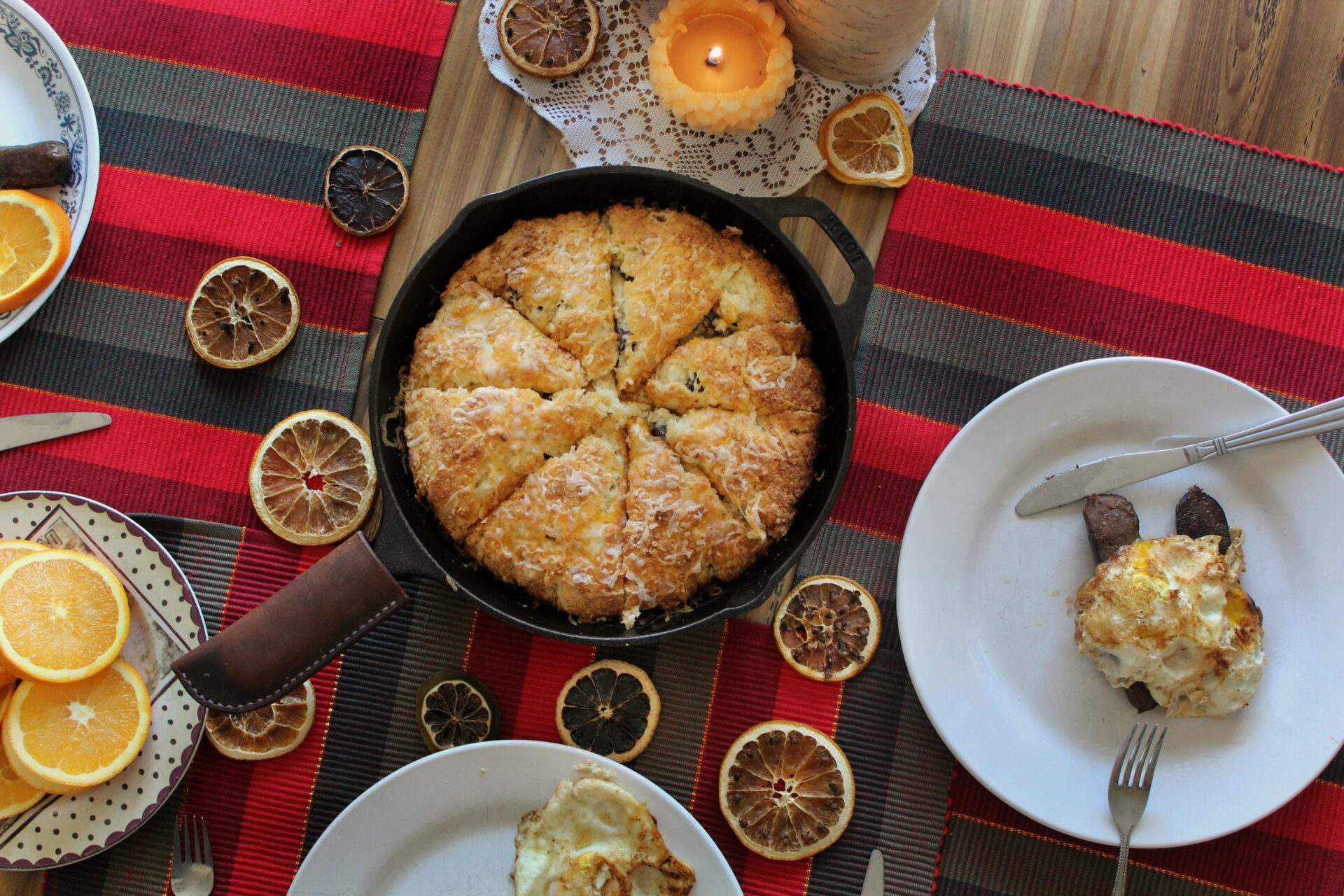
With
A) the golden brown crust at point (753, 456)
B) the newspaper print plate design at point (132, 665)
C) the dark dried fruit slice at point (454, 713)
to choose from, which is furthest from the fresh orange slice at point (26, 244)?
the golden brown crust at point (753, 456)

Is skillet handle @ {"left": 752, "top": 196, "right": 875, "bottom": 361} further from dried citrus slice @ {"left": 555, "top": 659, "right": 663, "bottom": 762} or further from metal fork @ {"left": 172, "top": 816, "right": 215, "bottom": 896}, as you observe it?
metal fork @ {"left": 172, "top": 816, "right": 215, "bottom": 896}

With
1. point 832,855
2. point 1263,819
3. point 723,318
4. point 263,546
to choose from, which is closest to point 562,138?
point 723,318

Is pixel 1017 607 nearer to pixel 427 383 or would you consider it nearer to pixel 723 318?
pixel 723 318

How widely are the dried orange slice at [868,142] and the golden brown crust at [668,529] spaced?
1184mm

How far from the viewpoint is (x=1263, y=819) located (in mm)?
3158

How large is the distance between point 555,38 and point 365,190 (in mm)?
832

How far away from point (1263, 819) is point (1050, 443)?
149 centimetres

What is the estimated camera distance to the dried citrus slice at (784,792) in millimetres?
3037

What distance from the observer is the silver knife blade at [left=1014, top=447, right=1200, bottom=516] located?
2977 millimetres

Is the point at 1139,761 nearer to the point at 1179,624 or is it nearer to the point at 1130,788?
the point at 1130,788

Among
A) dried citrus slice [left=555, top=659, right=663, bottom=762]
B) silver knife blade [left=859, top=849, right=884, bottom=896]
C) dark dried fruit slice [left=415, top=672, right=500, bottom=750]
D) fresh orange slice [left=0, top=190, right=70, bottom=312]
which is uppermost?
fresh orange slice [left=0, top=190, right=70, bottom=312]

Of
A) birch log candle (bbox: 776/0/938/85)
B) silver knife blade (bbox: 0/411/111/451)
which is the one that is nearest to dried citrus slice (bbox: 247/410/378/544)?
silver knife blade (bbox: 0/411/111/451)

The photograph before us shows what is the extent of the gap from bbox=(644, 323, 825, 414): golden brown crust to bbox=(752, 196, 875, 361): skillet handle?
0.21 metres

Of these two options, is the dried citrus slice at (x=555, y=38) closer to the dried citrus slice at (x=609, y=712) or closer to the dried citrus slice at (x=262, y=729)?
the dried citrus slice at (x=609, y=712)
